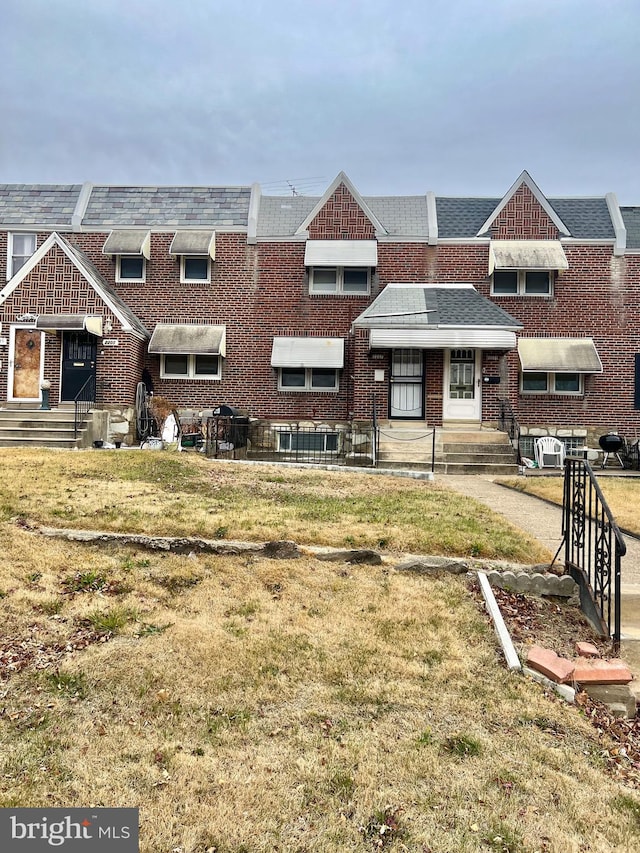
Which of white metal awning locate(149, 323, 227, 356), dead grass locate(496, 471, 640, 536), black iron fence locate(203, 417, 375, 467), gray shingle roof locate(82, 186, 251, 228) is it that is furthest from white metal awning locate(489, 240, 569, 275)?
white metal awning locate(149, 323, 227, 356)

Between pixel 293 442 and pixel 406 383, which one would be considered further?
pixel 293 442

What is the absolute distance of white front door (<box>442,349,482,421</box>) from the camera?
57.4ft

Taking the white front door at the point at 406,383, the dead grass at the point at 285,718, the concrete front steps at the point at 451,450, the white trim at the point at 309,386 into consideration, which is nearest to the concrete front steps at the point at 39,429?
the white trim at the point at 309,386

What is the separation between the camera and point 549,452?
56.4ft

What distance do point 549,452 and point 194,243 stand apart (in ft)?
43.5

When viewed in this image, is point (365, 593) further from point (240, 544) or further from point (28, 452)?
point (28, 452)

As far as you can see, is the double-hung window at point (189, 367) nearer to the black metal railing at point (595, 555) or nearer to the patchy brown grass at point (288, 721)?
the patchy brown grass at point (288, 721)

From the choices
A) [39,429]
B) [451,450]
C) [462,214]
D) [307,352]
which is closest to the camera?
[39,429]

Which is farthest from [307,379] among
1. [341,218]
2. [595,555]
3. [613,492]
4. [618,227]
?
[595,555]

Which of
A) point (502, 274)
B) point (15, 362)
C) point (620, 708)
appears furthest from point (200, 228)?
point (620, 708)

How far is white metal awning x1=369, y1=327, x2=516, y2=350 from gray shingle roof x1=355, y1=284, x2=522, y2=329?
0.20m

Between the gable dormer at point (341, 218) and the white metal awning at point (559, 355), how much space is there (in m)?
6.30

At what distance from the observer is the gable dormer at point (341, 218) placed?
1902 centimetres

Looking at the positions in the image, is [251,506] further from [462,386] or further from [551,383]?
[551,383]
